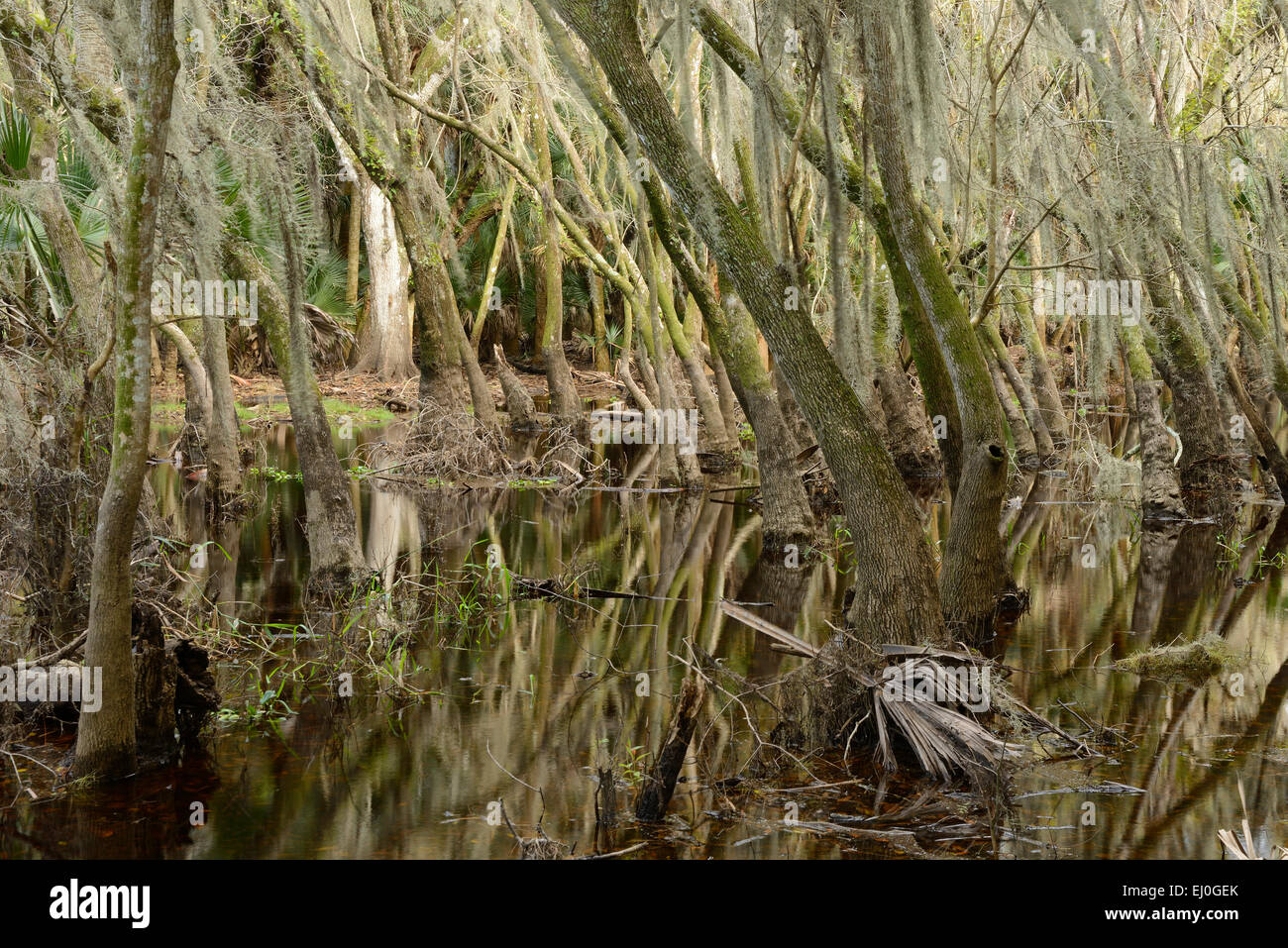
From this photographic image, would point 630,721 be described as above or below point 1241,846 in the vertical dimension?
above

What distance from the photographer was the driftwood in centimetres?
478

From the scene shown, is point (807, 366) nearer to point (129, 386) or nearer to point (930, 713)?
point (930, 713)

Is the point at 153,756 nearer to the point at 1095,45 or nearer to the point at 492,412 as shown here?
the point at 1095,45

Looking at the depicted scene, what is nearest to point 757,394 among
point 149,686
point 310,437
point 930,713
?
point 310,437

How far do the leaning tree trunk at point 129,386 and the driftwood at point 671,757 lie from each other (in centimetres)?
226

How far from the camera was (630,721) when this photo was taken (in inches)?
249

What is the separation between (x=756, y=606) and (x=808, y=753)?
345cm

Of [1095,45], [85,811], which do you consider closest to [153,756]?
[85,811]

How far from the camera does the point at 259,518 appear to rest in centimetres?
1259

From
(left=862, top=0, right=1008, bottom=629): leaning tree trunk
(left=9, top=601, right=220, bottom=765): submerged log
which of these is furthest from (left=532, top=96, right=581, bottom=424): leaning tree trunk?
(left=9, top=601, right=220, bottom=765): submerged log

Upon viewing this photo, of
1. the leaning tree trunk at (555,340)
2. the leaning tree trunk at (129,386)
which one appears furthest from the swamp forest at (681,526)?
the leaning tree trunk at (555,340)

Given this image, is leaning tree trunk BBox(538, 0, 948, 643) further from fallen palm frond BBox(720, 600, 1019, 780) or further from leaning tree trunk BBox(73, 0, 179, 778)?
leaning tree trunk BBox(73, 0, 179, 778)

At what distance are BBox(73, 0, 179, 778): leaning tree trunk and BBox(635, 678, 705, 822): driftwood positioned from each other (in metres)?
2.26

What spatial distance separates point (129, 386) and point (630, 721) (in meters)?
2.98
